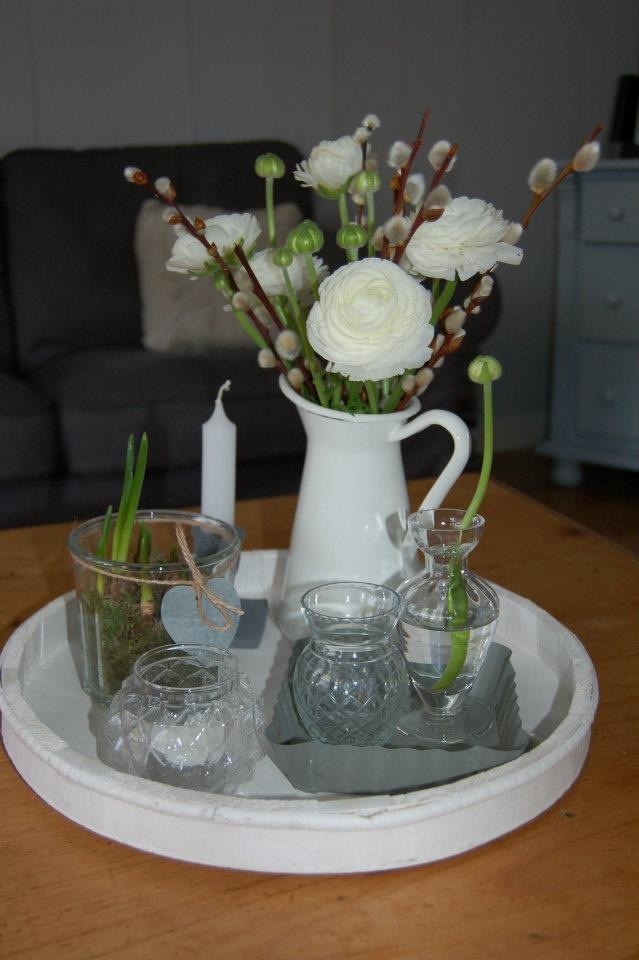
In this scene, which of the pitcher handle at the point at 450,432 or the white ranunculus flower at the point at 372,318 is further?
the pitcher handle at the point at 450,432

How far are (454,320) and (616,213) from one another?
1.97m

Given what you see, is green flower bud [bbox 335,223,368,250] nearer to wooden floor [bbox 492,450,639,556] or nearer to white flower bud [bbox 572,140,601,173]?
white flower bud [bbox 572,140,601,173]

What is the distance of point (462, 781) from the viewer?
0.67m

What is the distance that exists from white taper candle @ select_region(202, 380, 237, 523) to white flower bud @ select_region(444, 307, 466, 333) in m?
0.25

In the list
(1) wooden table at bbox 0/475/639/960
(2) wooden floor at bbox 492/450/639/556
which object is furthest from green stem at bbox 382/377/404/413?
(2) wooden floor at bbox 492/450/639/556

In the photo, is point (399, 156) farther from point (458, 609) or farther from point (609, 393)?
point (609, 393)

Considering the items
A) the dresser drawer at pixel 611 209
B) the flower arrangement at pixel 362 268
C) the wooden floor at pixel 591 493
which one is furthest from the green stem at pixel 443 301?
the dresser drawer at pixel 611 209

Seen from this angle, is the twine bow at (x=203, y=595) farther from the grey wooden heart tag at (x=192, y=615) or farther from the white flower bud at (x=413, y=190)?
the white flower bud at (x=413, y=190)

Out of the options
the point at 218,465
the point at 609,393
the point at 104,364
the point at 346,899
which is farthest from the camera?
the point at 609,393

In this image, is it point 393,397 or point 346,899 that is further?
point 393,397

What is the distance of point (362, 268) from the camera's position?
738 mm

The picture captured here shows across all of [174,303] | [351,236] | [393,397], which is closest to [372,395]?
[393,397]

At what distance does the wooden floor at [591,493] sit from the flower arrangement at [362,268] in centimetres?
181

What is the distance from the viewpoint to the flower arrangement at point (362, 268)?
0.75m
